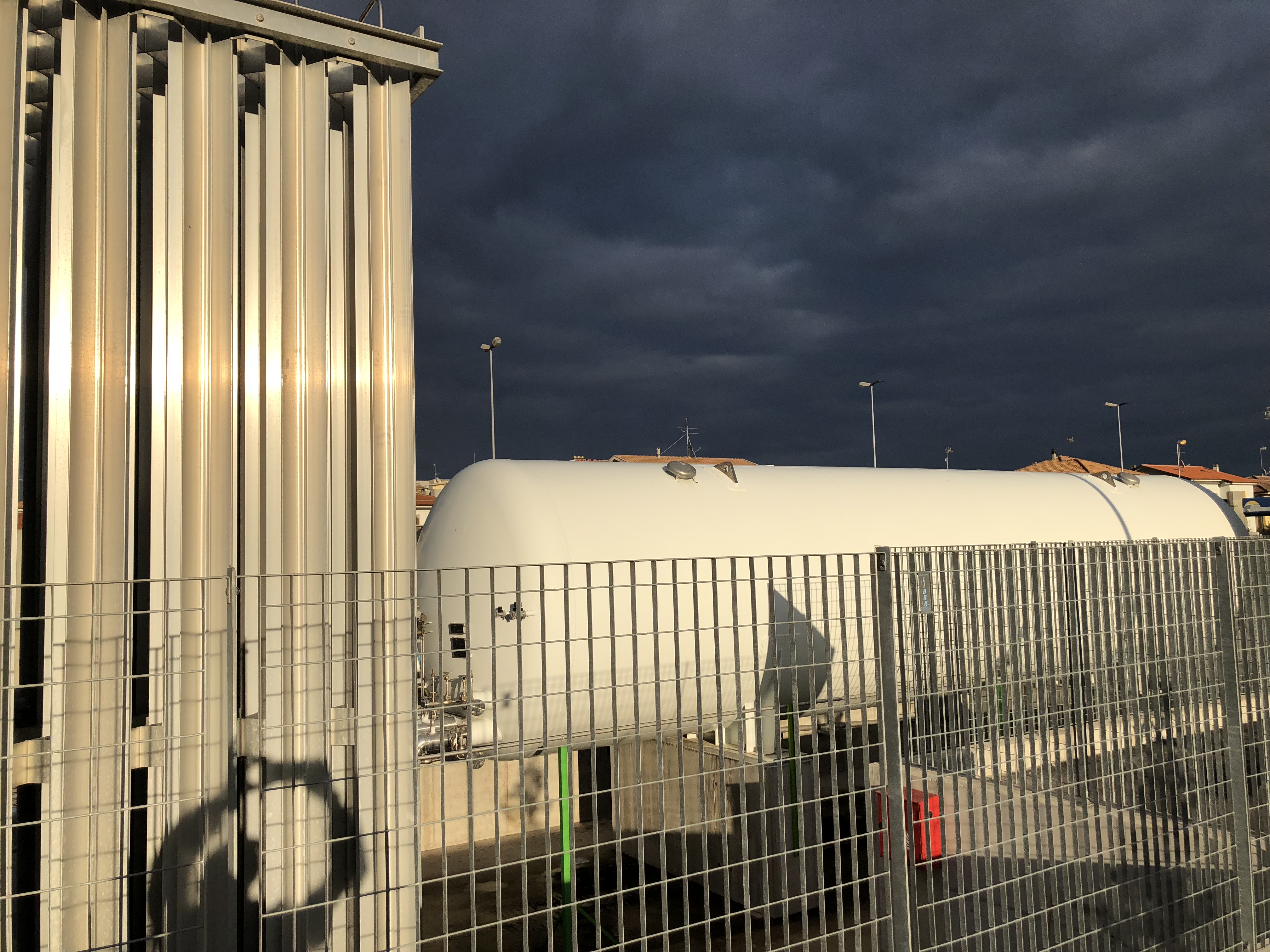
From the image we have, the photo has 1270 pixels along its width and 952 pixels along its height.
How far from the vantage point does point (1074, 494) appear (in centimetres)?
1238

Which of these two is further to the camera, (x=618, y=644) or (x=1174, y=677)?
(x=618, y=644)

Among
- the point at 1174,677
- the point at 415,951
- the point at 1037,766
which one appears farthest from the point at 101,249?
the point at 1174,677

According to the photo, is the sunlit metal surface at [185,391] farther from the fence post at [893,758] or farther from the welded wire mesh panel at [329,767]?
the fence post at [893,758]

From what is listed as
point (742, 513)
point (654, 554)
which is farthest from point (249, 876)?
point (742, 513)

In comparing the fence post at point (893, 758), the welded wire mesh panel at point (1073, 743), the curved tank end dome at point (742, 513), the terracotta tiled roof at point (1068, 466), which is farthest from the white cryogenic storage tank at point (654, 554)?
the terracotta tiled roof at point (1068, 466)

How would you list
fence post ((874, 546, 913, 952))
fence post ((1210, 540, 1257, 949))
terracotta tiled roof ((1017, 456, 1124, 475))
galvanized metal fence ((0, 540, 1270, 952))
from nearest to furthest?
galvanized metal fence ((0, 540, 1270, 952)) → fence post ((874, 546, 913, 952)) → fence post ((1210, 540, 1257, 949)) → terracotta tiled roof ((1017, 456, 1124, 475))

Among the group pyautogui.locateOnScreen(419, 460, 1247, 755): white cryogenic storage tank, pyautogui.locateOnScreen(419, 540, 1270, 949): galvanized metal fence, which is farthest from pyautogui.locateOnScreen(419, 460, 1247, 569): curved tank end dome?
pyautogui.locateOnScreen(419, 540, 1270, 949): galvanized metal fence

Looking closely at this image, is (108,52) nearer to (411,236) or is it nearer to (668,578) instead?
(411,236)

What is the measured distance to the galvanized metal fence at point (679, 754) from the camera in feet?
10.6

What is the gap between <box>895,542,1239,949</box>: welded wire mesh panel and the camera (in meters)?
3.89

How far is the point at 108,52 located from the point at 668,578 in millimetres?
5275

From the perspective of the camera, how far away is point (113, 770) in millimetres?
3420

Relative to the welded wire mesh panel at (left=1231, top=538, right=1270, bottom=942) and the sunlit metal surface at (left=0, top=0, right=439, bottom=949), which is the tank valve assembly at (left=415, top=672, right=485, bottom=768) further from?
the welded wire mesh panel at (left=1231, top=538, right=1270, bottom=942)

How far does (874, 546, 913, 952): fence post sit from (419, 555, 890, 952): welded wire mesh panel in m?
0.10
